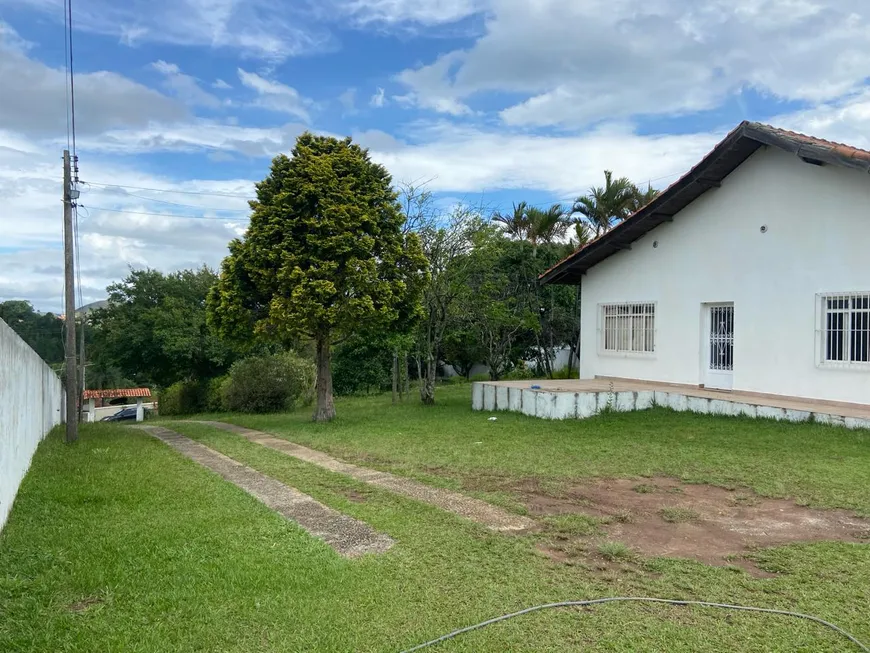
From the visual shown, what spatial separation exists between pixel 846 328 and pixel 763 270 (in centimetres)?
196

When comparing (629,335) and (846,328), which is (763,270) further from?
(629,335)

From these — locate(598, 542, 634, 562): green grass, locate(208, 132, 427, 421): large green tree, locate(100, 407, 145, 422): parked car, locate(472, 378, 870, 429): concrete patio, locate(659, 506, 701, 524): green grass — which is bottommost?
locate(100, 407, 145, 422): parked car

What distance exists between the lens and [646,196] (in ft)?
97.6

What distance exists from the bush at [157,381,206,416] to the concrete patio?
778 inches

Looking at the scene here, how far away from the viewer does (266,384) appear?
24.8m

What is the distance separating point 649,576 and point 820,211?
9932 mm

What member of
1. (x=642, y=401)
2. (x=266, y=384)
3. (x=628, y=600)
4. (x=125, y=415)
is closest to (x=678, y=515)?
(x=628, y=600)

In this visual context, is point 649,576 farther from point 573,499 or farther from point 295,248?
point 295,248

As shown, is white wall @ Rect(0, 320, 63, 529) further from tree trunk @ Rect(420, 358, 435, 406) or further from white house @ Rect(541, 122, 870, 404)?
white house @ Rect(541, 122, 870, 404)

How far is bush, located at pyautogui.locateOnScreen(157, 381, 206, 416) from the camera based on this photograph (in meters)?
31.7

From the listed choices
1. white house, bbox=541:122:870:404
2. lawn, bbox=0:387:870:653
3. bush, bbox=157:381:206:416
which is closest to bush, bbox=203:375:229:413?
bush, bbox=157:381:206:416

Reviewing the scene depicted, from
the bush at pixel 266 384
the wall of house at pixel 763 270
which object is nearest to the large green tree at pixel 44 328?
the bush at pixel 266 384

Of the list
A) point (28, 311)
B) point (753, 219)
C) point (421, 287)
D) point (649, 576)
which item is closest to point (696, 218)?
point (753, 219)

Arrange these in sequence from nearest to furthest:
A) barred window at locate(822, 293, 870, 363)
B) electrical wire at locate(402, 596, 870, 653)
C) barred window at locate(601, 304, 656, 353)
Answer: electrical wire at locate(402, 596, 870, 653) → barred window at locate(822, 293, 870, 363) → barred window at locate(601, 304, 656, 353)
